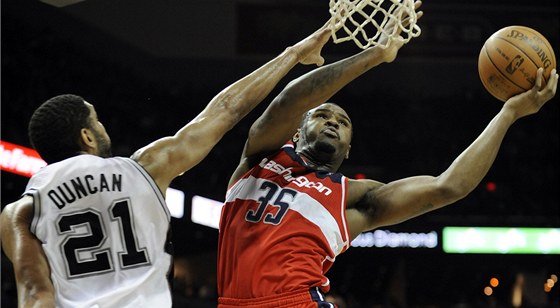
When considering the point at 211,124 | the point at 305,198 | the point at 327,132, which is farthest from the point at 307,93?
the point at 211,124

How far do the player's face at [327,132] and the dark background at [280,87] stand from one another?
8414 millimetres

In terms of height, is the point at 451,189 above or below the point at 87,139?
below

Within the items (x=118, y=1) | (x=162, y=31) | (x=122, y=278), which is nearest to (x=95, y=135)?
(x=122, y=278)

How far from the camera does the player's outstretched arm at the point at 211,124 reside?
116 inches

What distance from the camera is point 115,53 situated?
52.4 feet

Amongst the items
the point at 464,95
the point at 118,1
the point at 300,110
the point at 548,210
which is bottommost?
the point at 548,210

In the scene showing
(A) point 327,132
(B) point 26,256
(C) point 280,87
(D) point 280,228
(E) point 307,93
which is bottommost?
(C) point 280,87

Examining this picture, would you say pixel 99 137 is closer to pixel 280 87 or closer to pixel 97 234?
pixel 97 234

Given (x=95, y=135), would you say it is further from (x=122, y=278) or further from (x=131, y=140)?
(x=131, y=140)

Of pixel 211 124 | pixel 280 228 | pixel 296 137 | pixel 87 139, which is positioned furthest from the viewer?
A: pixel 296 137

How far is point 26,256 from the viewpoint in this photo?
2697mm

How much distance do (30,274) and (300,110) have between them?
1.54 meters

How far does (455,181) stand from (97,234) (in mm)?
1751

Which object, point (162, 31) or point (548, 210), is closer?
point (162, 31)
